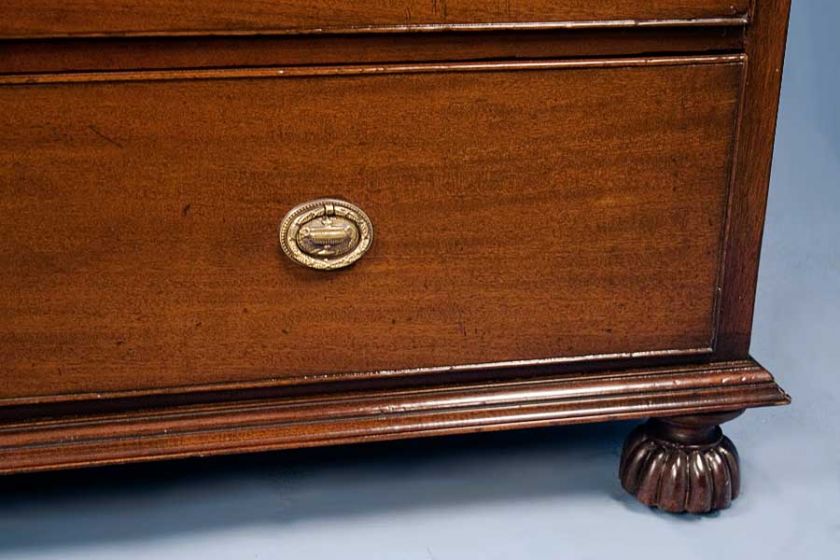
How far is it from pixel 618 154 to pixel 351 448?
439mm

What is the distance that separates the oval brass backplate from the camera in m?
0.96

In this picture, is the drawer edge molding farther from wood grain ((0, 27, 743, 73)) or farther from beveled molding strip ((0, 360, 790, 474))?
wood grain ((0, 27, 743, 73))

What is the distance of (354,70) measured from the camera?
93cm

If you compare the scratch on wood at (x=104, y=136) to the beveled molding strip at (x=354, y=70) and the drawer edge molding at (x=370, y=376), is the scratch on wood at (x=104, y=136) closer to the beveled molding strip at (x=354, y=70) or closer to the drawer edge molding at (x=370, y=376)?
the beveled molding strip at (x=354, y=70)

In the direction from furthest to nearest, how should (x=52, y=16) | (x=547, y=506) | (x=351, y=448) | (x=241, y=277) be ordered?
1. (x=351, y=448)
2. (x=547, y=506)
3. (x=241, y=277)
4. (x=52, y=16)

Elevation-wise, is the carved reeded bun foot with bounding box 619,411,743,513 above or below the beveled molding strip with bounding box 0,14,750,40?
below

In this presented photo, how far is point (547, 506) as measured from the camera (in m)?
1.13

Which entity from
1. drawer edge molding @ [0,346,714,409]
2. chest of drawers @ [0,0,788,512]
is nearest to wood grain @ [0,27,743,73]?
chest of drawers @ [0,0,788,512]

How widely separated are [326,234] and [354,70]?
0.44 ft

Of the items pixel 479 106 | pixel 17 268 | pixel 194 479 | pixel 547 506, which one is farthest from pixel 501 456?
pixel 17 268

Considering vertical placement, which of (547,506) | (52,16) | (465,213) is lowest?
(547,506)

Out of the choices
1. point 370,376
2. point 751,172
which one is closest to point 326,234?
point 370,376

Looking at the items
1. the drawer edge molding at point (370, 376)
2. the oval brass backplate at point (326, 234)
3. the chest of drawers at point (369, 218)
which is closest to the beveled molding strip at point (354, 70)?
the chest of drawers at point (369, 218)

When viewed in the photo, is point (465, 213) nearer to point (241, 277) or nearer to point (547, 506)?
point (241, 277)
